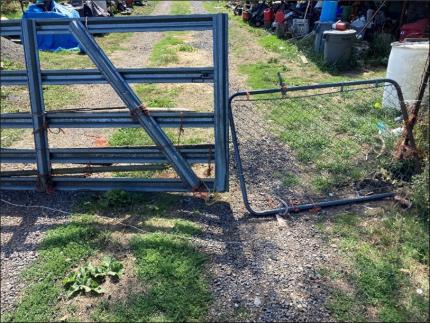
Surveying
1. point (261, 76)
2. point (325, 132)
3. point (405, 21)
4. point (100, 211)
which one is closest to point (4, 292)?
point (100, 211)

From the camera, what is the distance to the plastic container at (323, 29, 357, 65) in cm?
1009

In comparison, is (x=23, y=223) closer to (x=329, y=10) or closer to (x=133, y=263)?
(x=133, y=263)

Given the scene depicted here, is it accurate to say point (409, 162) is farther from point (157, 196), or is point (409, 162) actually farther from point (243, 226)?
point (157, 196)

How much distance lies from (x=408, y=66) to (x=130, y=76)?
4.40m

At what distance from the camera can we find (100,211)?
424cm

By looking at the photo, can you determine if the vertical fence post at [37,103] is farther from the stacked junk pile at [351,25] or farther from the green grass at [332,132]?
the stacked junk pile at [351,25]

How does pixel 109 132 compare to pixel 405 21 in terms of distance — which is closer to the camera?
pixel 109 132

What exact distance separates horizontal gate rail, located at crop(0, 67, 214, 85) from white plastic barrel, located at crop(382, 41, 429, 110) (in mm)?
3641

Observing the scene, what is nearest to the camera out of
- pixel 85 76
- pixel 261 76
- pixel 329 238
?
pixel 329 238

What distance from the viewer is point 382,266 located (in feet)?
11.3

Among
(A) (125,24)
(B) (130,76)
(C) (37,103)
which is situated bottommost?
(C) (37,103)

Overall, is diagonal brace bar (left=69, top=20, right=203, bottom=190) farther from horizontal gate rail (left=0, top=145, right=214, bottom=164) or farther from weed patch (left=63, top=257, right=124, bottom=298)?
weed patch (left=63, top=257, right=124, bottom=298)

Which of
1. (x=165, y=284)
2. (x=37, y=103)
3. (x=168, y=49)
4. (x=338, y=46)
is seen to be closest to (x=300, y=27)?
(x=338, y=46)

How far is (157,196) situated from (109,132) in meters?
2.35
